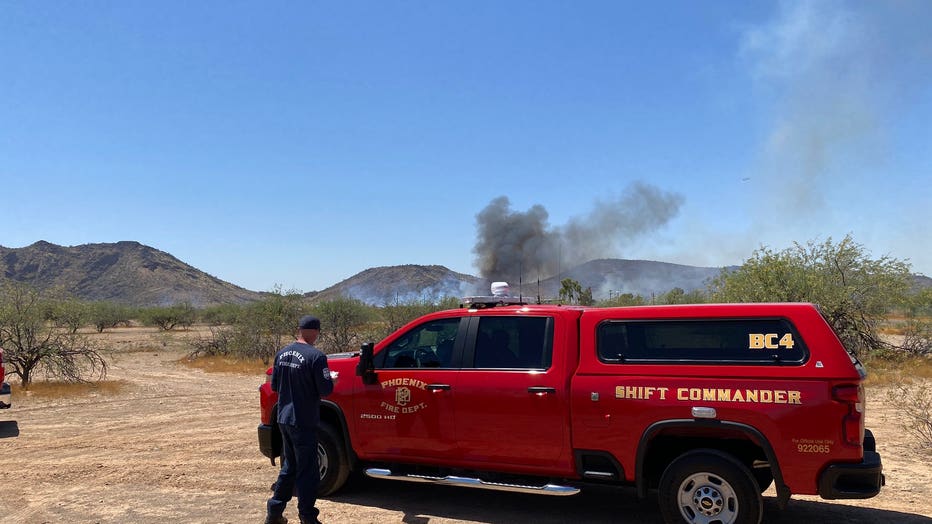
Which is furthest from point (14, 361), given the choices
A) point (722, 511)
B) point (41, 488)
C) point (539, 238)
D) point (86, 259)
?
point (86, 259)

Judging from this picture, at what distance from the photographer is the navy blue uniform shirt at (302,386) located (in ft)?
18.5

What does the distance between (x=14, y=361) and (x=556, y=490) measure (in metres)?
15.7

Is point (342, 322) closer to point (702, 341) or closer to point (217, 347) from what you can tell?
point (217, 347)

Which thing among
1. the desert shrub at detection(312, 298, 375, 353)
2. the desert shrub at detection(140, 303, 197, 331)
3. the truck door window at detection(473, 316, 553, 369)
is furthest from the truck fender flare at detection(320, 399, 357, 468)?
the desert shrub at detection(140, 303, 197, 331)

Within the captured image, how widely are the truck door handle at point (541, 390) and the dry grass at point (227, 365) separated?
1726 cm

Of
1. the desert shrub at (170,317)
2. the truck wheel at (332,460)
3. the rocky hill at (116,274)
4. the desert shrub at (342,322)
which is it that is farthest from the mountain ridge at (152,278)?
the truck wheel at (332,460)

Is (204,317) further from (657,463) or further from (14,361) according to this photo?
(657,463)

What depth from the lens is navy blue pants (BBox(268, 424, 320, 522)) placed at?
5535mm

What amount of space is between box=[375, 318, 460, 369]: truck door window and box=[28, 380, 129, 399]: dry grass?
462 inches

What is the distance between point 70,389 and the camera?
50.5 ft

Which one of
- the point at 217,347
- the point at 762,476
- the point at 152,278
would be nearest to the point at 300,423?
the point at 762,476

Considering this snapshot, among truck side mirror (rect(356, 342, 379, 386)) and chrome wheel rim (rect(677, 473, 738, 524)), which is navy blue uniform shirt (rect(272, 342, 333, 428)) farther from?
chrome wheel rim (rect(677, 473, 738, 524))

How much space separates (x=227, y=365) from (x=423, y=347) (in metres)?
19.0

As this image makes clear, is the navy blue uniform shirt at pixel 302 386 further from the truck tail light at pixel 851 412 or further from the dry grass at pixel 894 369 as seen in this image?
the dry grass at pixel 894 369
